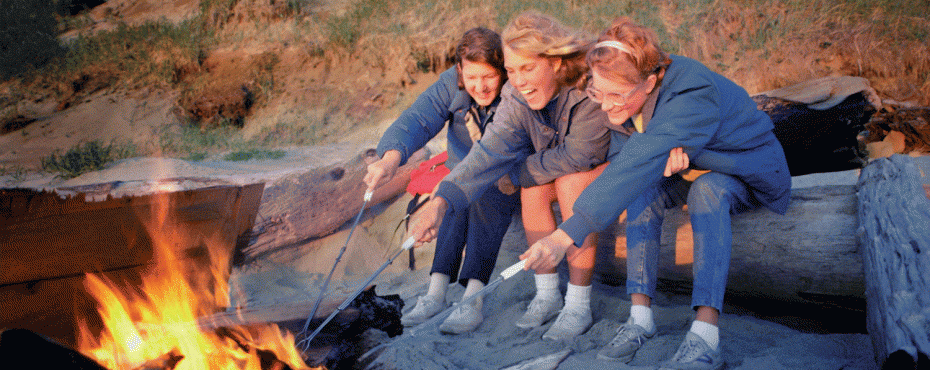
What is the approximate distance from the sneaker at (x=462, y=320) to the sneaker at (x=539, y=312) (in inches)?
7.9

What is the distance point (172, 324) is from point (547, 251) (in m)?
1.42

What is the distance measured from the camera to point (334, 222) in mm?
4199

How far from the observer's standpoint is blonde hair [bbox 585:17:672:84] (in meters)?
2.03

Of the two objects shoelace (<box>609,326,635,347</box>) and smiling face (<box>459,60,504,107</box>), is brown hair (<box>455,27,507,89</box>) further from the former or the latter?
shoelace (<box>609,326,635,347</box>)

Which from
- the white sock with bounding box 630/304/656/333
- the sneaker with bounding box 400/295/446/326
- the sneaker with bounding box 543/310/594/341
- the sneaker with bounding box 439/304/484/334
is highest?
the white sock with bounding box 630/304/656/333

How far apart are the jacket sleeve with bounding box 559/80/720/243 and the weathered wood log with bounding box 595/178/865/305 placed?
65cm

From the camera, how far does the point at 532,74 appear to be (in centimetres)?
242

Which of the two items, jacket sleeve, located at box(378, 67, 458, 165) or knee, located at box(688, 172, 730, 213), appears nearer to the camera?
knee, located at box(688, 172, 730, 213)

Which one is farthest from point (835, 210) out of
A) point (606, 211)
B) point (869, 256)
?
point (606, 211)

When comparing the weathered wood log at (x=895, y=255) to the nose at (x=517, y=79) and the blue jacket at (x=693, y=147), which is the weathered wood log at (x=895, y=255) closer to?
the blue jacket at (x=693, y=147)

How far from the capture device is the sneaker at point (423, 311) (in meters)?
2.78

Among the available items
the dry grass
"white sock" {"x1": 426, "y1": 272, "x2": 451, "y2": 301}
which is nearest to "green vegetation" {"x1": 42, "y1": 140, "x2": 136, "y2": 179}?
the dry grass

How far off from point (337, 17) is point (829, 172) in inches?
352

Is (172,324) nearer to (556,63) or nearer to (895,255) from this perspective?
(556,63)
